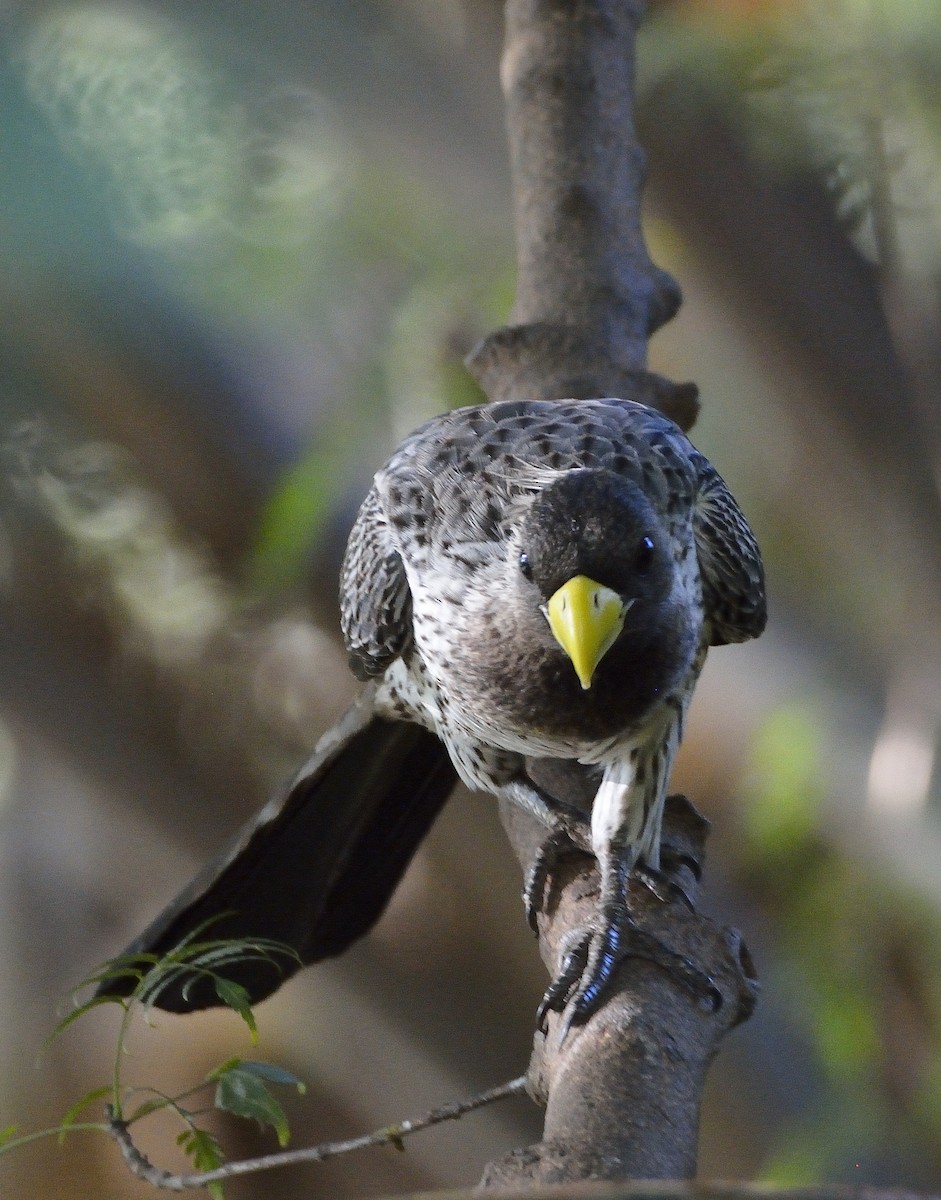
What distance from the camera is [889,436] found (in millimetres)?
2521

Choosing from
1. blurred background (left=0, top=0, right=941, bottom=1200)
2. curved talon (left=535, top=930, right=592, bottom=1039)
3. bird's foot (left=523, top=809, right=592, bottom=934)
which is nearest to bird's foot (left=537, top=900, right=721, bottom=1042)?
curved talon (left=535, top=930, right=592, bottom=1039)

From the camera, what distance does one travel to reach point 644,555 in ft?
3.93

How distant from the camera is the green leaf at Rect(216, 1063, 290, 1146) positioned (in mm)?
1130

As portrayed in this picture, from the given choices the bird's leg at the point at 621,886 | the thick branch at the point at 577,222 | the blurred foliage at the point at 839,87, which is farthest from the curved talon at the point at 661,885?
the blurred foliage at the point at 839,87

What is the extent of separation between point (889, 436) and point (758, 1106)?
141cm

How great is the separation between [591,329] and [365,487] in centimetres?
91

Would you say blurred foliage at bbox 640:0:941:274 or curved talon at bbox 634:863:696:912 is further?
blurred foliage at bbox 640:0:941:274

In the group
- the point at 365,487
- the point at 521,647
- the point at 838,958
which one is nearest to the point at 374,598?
the point at 521,647

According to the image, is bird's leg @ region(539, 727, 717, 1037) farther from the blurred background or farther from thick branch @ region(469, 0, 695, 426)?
the blurred background

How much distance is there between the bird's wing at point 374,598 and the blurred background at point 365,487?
0.91 m

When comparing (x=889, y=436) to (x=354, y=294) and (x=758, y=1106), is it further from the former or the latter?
(x=758, y=1106)

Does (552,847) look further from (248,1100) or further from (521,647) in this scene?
(248,1100)

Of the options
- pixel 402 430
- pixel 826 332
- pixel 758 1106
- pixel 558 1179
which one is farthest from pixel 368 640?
pixel 758 1106

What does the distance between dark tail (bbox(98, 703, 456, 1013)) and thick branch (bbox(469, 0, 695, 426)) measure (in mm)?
532
